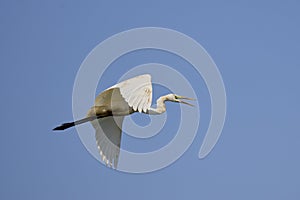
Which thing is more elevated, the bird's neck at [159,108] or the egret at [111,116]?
the bird's neck at [159,108]

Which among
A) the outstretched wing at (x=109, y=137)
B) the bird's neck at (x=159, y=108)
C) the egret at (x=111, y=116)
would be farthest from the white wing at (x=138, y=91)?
the outstretched wing at (x=109, y=137)

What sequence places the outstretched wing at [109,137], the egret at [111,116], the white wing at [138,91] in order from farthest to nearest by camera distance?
the outstretched wing at [109,137]
the egret at [111,116]
the white wing at [138,91]

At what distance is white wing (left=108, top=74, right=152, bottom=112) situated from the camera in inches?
683

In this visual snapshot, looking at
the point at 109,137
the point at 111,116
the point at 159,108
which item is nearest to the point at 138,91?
the point at 159,108

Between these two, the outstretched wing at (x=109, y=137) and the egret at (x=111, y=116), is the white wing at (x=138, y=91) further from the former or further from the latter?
the outstretched wing at (x=109, y=137)

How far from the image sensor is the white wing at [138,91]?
17.4 meters

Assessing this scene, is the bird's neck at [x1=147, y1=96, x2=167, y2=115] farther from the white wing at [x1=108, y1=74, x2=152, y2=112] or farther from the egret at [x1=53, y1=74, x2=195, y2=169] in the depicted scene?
the white wing at [x1=108, y1=74, x2=152, y2=112]

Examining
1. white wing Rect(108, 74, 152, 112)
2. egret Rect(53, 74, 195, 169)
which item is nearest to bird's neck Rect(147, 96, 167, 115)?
egret Rect(53, 74, 195, 169)

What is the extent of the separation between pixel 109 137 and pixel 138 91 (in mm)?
4366

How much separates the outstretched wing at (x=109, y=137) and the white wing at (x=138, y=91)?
3340mm

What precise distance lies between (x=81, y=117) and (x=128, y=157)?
7.01ft

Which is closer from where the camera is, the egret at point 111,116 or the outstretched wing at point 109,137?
the egret at point 111,116

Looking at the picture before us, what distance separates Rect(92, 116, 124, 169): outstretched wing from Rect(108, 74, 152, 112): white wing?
334 centimetres

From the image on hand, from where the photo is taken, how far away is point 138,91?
701 inches
